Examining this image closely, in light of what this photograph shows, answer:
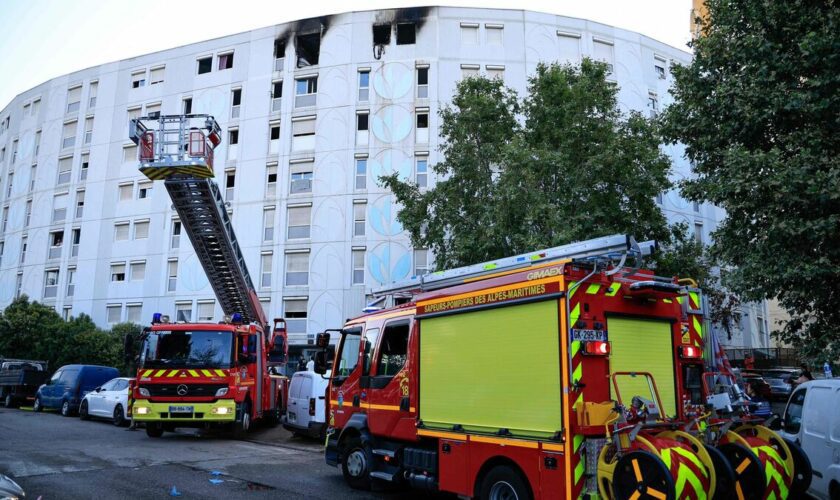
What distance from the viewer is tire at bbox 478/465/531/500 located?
621cm

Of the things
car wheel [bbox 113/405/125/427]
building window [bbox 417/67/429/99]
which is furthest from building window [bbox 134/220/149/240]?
car wheel [bbox 113/405/125/427]

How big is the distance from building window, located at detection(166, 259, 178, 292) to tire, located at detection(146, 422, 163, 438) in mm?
18064

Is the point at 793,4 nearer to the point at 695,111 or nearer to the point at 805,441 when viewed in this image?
the point at 695,111

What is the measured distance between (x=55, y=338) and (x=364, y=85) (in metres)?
19.1

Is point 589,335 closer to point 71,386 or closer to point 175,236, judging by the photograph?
point 71,386

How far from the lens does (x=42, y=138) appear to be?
3838 centimetres

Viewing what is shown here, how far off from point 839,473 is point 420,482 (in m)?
4.74

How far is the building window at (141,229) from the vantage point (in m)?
33.6

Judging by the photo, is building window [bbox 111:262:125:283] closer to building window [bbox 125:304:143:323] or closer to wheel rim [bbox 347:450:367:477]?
building window [bbox 125:304:143:323]

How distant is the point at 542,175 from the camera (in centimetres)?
1670

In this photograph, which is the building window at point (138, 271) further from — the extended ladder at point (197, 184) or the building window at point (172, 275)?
the extended ladder at point (197, 184)

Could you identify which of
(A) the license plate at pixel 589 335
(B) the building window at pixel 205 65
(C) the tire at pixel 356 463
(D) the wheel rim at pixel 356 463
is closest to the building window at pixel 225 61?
(B) the building window at pixel 205 65

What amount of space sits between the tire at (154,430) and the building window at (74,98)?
Answer: 28975mm

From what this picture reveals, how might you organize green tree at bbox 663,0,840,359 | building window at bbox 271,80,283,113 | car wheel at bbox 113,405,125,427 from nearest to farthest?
green tree at bbox 663,0,840,359 → car wheel at bbox 113,405,125,427 → building window at bbox 271,80,283,113
